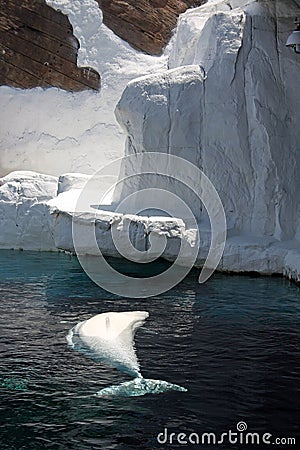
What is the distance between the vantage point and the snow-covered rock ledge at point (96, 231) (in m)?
10.5

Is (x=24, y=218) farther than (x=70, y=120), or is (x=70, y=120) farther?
(x=70, y=120)

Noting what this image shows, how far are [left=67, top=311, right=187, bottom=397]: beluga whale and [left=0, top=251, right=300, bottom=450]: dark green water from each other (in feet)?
0.34

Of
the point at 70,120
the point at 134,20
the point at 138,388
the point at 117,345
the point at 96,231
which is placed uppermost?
the point at 134,20

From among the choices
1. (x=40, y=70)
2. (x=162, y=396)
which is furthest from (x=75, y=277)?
(x=40, y=70)

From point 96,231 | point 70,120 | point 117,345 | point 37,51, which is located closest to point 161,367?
point 117,345

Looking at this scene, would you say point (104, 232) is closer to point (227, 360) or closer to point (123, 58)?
point (227, 360)

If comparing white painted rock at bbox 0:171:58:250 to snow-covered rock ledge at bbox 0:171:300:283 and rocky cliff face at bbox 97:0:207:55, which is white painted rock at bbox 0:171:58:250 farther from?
rocky cliff face at bbox 97:0:207:55

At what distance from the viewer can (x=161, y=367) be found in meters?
6.35

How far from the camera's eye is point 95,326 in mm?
7406

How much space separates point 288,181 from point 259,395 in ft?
19.2

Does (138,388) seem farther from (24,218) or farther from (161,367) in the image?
(24,218)

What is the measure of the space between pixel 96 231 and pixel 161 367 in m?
5.27

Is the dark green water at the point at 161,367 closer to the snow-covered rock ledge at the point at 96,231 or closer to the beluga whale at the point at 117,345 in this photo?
the beluga whale at the point at 117,345

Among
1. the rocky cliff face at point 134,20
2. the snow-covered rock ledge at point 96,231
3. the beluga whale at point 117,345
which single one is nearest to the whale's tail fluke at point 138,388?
the beluga whale at point 117,345
